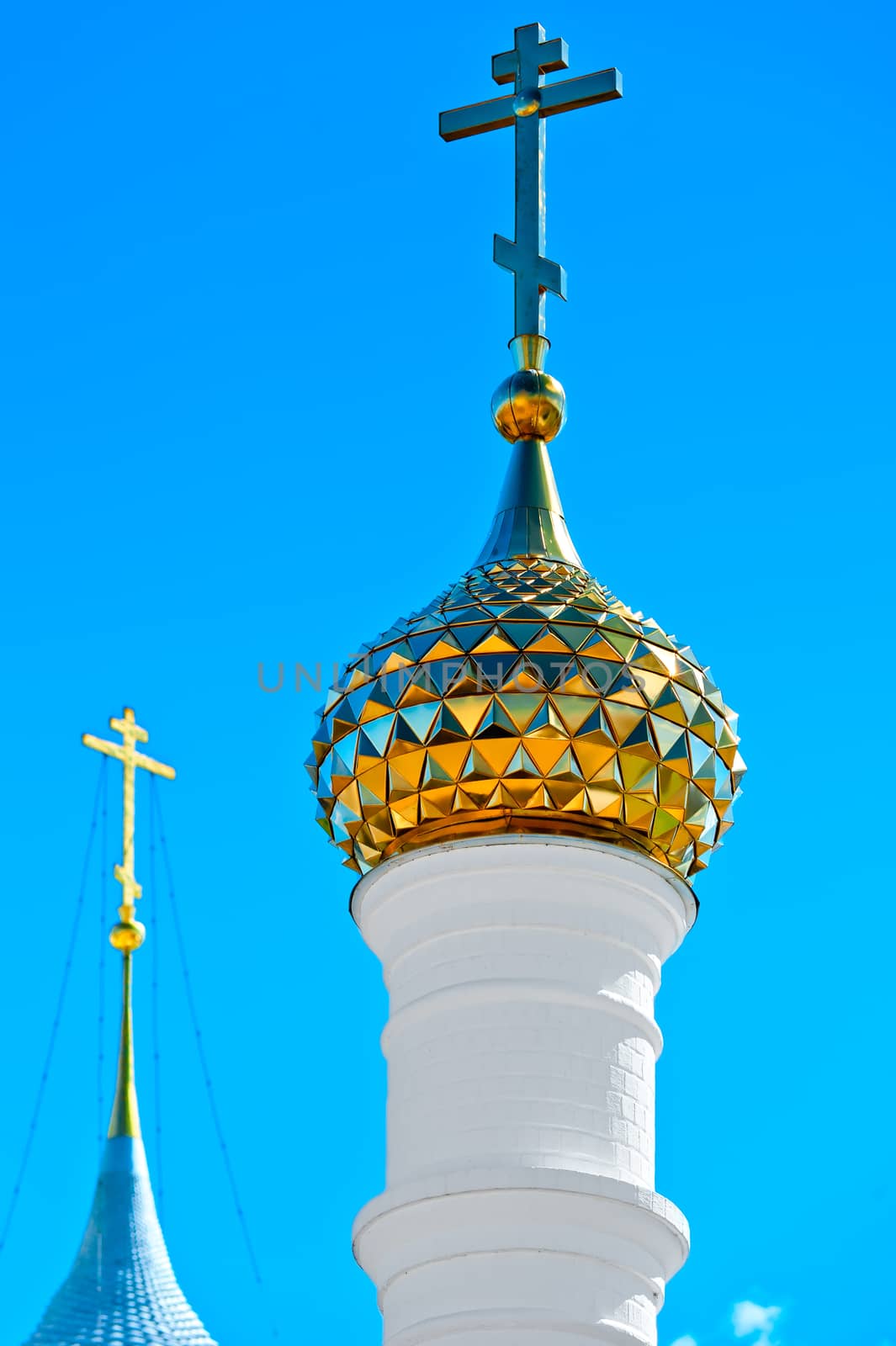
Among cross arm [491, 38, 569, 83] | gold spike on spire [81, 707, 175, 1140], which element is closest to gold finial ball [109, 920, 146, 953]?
gold spike on spire [81, 707, 175, 1140]

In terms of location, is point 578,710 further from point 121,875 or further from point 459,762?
point 121,875

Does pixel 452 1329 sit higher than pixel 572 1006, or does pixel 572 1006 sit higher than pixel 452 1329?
pixel 572 1006

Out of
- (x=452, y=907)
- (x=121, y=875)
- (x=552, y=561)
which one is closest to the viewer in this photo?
(x=452, y=907)

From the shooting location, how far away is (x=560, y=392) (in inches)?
615

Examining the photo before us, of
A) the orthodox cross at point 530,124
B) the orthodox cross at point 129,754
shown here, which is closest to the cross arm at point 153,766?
the orthodox cross at point 129,754

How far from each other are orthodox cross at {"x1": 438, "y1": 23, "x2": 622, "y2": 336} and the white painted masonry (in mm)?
3454

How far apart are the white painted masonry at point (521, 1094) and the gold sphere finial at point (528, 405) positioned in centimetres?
274

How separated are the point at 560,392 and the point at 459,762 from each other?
2.68 metres

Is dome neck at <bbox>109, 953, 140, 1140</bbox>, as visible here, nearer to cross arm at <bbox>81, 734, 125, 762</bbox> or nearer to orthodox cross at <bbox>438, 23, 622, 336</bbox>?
cross arm at <bbox>81, 734, 125, 762</bbox>

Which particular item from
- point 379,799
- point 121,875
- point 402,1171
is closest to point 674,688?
point 379,799

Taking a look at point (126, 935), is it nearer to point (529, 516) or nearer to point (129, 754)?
point (129, 754)

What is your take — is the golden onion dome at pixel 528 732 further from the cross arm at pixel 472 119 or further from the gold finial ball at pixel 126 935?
the gold finial ball at pixel 126 935

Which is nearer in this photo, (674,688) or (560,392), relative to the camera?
(674,688)

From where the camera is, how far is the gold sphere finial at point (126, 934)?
36188 millimetres
